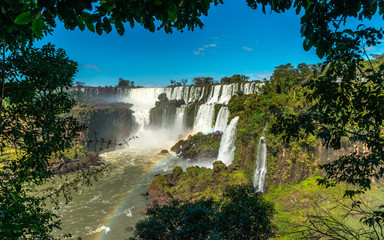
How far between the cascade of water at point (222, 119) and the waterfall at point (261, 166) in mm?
10295

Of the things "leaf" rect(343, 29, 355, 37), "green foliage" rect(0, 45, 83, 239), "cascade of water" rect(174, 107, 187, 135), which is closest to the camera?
"leaf" rect(343, 29, 355, 37)

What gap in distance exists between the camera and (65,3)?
1.21 meters

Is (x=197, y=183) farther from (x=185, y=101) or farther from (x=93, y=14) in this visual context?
(x=185, y=101)

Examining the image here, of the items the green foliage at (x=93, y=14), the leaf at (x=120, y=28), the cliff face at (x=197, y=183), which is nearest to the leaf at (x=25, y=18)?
the green foliage at (x=93, y=14)

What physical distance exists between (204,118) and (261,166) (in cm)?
1663

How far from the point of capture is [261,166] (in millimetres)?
13312

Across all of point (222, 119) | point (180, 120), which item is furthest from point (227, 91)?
point (222, 119)

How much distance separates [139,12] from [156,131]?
36.2 m

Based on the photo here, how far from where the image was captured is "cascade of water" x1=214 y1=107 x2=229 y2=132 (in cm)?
2395

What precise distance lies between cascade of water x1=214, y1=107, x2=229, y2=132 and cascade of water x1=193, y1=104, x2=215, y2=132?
9.59 feet

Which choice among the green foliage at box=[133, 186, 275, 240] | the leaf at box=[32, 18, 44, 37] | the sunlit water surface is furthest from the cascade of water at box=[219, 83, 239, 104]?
the leaf at box=[32, 18, 44, 37]

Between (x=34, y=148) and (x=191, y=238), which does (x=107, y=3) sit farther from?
(x=191, y=238)

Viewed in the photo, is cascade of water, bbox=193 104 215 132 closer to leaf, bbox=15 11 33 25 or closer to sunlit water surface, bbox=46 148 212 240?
sunlit water surface, bbox=46 148 212 240

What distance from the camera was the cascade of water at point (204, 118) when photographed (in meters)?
28.3
